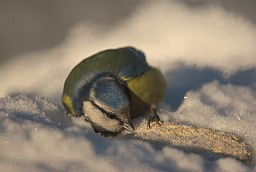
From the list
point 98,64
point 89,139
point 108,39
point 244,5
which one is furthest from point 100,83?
point 244,5

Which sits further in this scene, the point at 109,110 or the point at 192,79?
the point at 192,79

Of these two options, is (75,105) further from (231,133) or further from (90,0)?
(90,0)

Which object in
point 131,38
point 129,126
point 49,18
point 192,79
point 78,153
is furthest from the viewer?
point 49,18

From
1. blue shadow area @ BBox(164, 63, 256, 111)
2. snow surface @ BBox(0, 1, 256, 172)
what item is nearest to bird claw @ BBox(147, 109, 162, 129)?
snow surface @ BBox(0, 1, 256, 172)

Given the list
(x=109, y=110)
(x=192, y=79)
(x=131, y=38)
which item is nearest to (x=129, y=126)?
(x=109, y=110)

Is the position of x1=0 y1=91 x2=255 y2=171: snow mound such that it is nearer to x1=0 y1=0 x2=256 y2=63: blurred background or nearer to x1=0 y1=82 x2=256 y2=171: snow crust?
x1=0 y1=82 x2=256 y2=171: snow crust

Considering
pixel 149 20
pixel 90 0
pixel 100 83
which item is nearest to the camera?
pixel 100 83

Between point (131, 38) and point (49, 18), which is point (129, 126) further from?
point (49, 18)

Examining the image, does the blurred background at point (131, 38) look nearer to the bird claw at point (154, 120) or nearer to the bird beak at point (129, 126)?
the bird claw at point (154, 120)
